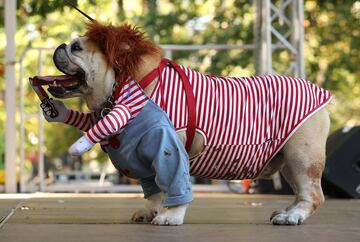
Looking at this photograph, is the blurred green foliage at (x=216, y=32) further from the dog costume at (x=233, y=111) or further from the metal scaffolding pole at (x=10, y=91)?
the dog costume at (x=233, y=111)

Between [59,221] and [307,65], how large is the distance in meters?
10.3

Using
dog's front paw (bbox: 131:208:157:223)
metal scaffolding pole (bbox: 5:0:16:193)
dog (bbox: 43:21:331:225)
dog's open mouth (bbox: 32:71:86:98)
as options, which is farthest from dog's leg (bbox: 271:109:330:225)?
metal scaffolding pole (bbox: 5:0:16:193)

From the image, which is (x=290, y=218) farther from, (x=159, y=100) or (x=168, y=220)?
(x=159, y=100)

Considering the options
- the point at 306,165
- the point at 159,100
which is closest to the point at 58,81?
the point at 159,100

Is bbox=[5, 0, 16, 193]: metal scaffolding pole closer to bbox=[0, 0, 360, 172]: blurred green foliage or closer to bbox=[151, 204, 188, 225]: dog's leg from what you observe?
bbox=[0, 0, 360, 172]: blurred green foliage

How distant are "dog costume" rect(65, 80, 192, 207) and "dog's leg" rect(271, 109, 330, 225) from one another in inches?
24.8

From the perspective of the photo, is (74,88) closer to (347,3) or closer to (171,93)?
(171,93)

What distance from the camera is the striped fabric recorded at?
14.5 feet

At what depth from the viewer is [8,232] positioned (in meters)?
4.01

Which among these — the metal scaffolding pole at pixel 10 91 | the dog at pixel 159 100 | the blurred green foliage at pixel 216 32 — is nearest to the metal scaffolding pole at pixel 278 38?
the metal scaffolding pole at pixel 10 91

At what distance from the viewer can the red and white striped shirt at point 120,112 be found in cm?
412

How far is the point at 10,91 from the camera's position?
8.91 metres

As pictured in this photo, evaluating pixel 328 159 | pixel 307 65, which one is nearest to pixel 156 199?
pixel 328 159

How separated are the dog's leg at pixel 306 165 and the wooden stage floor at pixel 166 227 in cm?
10
